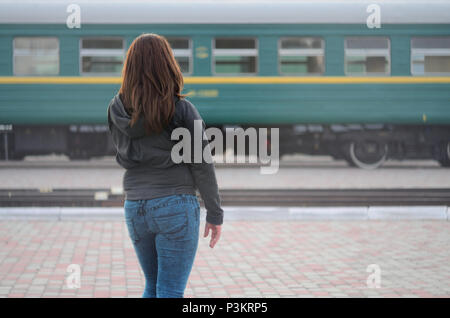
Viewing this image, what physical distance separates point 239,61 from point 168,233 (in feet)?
38.5

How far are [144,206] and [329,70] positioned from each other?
1199 cm

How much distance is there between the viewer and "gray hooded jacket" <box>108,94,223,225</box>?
2748 millimetres

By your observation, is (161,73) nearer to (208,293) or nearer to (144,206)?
(144,206)

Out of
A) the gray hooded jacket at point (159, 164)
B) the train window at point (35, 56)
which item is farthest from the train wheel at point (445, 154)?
the gray hooded jacket at point (159, 164)

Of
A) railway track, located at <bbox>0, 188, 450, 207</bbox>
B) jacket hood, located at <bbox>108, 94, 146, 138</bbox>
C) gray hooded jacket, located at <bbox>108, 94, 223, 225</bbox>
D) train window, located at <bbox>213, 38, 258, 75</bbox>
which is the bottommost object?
railway track, located at <bbox>0, 188, 450, 207</bbox>

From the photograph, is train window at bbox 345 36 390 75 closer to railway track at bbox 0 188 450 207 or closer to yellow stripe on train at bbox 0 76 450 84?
yellow stripe on train at bbox 0 76 450 84

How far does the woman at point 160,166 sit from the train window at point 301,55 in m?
11.7

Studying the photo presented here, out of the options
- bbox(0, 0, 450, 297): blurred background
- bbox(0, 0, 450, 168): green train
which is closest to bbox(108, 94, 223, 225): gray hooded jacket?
bbox(0, 0, 450, 297): blurred background

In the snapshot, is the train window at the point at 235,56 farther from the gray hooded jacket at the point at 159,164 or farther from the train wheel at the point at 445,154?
the gray hooded jacket at the point at 159,164

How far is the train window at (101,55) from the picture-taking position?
13984 mm

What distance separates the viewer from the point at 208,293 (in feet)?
15.6

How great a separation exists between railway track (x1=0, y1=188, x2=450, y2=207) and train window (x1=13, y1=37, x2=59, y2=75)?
481cm

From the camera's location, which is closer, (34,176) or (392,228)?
(392,228)

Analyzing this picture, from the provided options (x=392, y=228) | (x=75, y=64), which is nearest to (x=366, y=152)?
(x=75, y=64)
